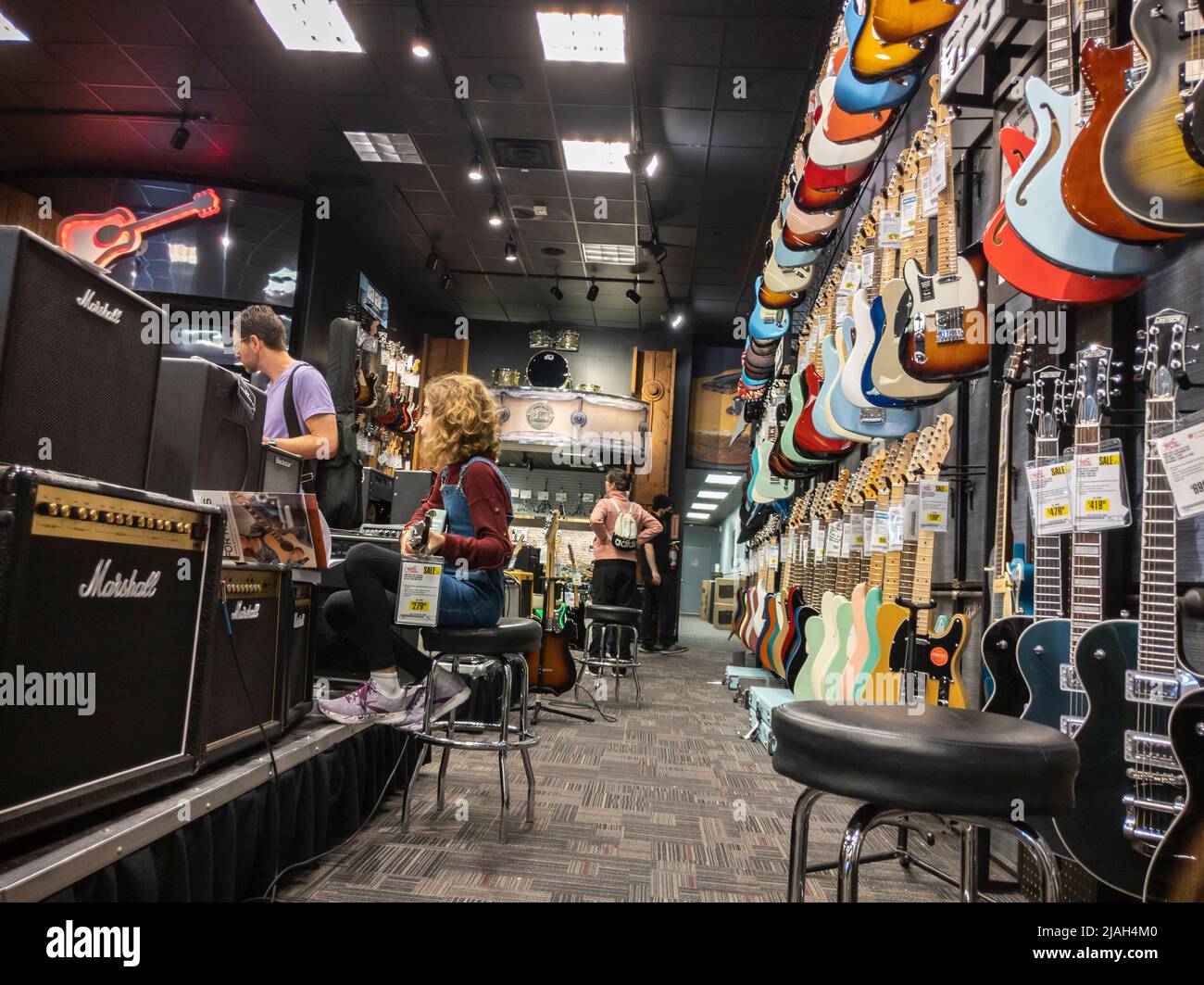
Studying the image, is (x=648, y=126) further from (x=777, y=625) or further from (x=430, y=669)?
(x=430, y=669)

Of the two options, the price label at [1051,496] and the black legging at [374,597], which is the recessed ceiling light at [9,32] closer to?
the black legging at [374,597]

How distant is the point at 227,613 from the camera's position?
1.69 m

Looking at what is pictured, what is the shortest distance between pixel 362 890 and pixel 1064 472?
5.83 feet

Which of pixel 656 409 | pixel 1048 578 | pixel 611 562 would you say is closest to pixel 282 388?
pixel 1048 578

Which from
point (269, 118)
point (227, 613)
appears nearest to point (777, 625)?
point (227, 613)

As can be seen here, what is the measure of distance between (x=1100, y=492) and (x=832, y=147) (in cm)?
195

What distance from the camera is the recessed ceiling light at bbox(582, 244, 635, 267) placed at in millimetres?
7250

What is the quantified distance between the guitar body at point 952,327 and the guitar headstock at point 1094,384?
1.58 feet

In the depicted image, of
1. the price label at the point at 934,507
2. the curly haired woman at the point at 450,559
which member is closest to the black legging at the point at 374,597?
the curly haired woman at the point at 450,559

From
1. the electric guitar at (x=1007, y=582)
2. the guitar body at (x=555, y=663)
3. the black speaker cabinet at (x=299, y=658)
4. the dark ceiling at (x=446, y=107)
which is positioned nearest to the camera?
the electric guitar at (x=1007, y=582)

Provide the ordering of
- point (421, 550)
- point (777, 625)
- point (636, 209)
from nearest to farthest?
point (421, 550)
point (777, 625)
point (636, 209)

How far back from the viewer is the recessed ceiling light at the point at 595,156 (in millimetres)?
5547

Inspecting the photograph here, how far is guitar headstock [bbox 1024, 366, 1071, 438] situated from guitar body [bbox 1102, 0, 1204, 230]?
53 centimetres

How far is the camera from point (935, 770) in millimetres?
981
